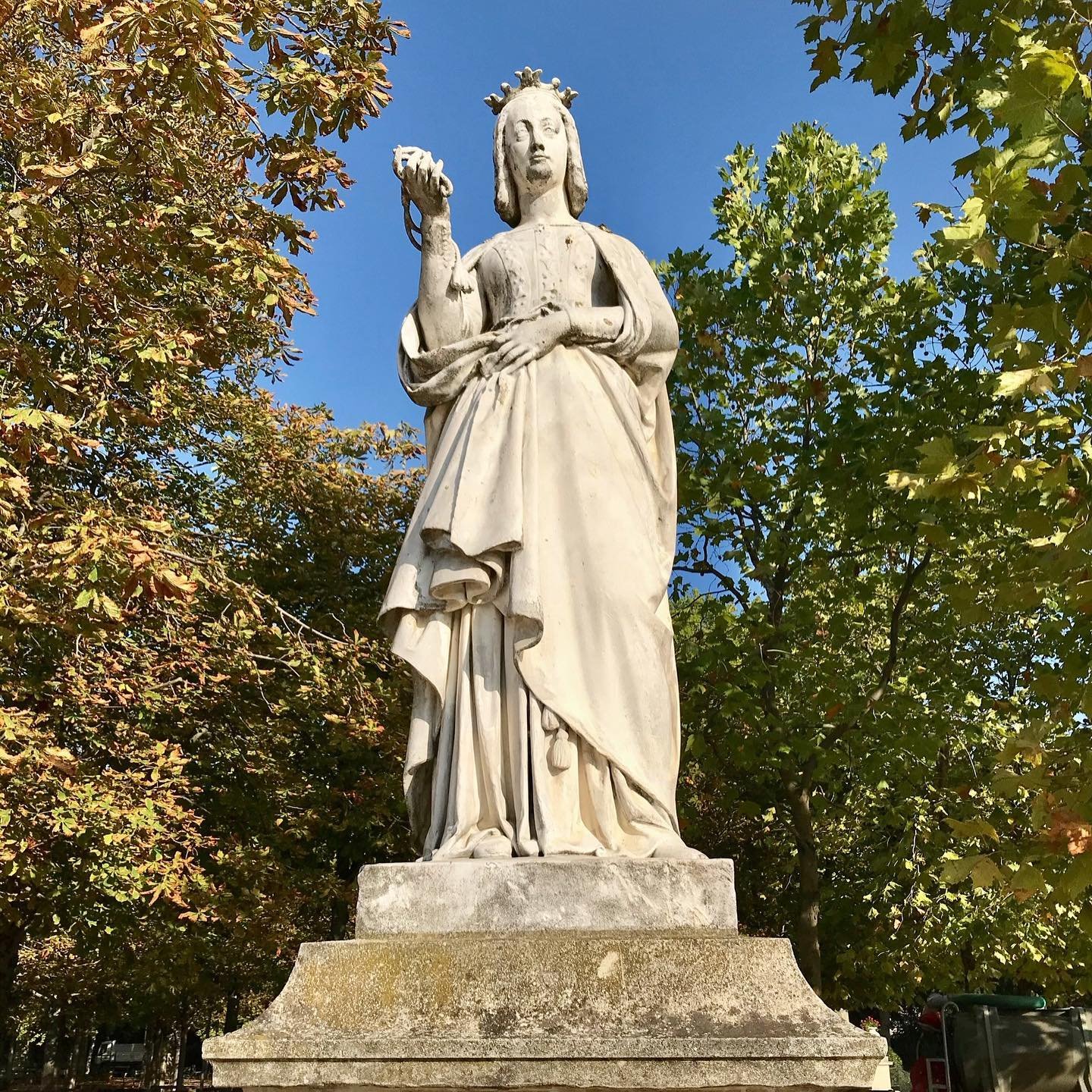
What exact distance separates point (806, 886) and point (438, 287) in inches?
374

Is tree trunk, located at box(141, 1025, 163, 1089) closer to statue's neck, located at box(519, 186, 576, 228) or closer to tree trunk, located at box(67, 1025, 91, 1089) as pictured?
tree trunk, located at box(67, 1025, 91, 1089)

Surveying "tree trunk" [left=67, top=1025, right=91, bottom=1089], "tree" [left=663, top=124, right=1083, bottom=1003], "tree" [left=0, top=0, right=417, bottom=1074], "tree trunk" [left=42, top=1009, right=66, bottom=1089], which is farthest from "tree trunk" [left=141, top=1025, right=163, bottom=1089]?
"tree" [left=663, top=124, right=1083, bottom=1003]

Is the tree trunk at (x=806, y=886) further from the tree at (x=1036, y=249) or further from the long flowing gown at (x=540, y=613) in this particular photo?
the long flowing gown at (x=540, y=613)

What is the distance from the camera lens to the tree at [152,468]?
24.7ft

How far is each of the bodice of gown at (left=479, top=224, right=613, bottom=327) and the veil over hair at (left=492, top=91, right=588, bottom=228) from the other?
9.6 inches

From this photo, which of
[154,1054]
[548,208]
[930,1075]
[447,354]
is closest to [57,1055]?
[154,1054]

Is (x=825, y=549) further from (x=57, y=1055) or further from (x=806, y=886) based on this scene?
(x=57, y=1055)

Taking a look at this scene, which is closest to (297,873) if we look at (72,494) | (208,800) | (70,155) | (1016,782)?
(208,800)

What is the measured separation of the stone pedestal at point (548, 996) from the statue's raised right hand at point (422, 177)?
8.30 ft

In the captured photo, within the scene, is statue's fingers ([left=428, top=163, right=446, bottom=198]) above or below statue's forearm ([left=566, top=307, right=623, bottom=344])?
above

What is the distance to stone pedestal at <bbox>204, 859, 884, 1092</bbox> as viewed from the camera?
3045mm

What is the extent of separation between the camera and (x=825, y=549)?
13.8 metres

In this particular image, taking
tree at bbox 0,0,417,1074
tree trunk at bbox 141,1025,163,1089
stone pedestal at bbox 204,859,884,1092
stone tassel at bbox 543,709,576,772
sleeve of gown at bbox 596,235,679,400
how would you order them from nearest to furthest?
stone pedestal at bbox 204,859,884,1092 → stone tassel at bbox 543,709,576,772 → sleeve of gown at bbox 596,235,679,400 → tree at bbox 0,0,417,1074 → tree trunk at bbox 141,1025,163,1089

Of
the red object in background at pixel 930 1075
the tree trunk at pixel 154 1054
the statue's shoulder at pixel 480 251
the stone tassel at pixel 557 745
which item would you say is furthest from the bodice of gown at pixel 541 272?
the tree trunk at pixel 154 1054
